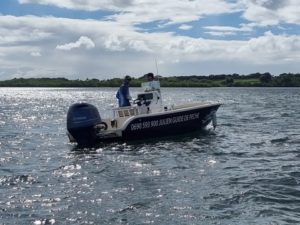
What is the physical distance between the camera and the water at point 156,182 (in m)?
11.6

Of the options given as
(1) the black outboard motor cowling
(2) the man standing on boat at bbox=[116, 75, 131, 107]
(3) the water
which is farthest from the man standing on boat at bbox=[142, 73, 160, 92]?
(1) the black outboard motor cowling

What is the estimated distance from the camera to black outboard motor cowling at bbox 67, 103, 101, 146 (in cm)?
2255

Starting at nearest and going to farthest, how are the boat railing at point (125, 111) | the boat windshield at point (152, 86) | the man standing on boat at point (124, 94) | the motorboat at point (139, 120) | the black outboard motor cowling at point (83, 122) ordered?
the black outboard motor cowling at point (83, 122)
the motorboat at point (139, 120)
the boat railing at point (125, 111)
the man standing on boat at point (124, 94)
the boat windshield at point (152, 86)

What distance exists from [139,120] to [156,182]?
8.99 metres

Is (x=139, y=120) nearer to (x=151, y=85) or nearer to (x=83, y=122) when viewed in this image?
(x=83, y=122)

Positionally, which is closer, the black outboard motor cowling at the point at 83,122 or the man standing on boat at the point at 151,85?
the black outboard motor cowling at the point at 83,122

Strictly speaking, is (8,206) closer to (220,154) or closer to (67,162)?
(67,162)

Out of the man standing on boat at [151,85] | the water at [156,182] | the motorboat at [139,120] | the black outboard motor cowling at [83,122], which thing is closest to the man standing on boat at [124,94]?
the motorboat at [139,120]

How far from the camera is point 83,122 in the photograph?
74.3 feet

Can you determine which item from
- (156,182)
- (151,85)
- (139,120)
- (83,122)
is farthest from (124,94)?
(156,182)

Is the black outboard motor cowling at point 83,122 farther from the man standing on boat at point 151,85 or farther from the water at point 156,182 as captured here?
the man standing on boat at point 151,85

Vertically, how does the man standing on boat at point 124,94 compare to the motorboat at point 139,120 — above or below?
above

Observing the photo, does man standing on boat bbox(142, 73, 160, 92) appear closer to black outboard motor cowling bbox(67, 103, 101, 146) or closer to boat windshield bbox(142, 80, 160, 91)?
boat windshield bbox(142, 80, 160, 91)

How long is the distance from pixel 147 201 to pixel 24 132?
69.4 feet
